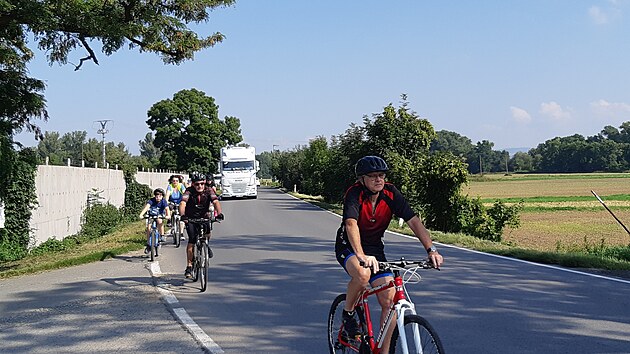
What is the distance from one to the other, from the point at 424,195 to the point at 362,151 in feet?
25.1

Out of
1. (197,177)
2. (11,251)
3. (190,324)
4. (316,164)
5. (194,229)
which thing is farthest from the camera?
(316,164)

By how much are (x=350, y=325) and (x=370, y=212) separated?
93cm

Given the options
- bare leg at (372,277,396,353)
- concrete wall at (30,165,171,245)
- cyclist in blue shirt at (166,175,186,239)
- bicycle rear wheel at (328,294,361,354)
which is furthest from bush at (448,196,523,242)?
bare leg at (372,277,396,353)

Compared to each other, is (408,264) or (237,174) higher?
(237,174)

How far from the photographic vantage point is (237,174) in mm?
49875

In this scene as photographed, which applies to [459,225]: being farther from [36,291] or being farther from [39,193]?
[36,291]

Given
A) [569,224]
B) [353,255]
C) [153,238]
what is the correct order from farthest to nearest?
[569,224] < [153,238] < [353,255]

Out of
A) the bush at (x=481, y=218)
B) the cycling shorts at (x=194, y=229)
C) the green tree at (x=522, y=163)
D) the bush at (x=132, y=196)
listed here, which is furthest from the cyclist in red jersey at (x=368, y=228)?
the green tree at (x=522, y=163)

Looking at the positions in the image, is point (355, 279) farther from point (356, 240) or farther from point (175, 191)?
point (175, 191)

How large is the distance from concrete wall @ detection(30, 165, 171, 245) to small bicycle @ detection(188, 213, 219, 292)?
10.6 meters

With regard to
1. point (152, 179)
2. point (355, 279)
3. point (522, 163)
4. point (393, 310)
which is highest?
point (522, 163)

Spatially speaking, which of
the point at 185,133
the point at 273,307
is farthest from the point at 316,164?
the point at 273,307

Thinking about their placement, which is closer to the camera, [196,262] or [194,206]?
[196,262]

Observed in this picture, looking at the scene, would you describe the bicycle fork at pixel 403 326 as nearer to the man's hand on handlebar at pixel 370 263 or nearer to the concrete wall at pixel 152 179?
the man's hand on handlebar at pixel 370 263
